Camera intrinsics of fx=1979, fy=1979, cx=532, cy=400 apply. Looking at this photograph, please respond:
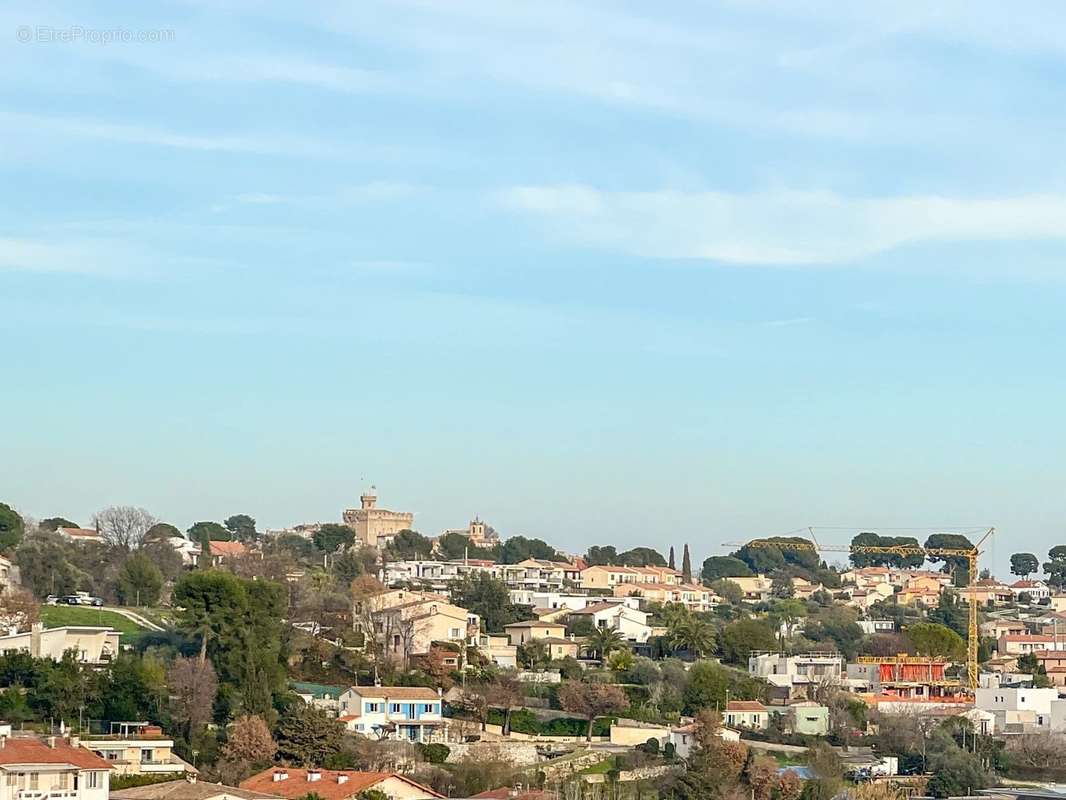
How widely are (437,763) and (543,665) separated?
16.1 metres

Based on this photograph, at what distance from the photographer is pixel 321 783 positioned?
4506 cm

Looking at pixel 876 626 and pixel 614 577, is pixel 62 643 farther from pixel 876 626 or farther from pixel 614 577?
pixel 614 577

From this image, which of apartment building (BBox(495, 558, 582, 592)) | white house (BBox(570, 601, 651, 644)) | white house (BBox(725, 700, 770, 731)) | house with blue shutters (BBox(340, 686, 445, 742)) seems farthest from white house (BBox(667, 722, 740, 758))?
apartment building (BBox(495, 558, 582, 592))

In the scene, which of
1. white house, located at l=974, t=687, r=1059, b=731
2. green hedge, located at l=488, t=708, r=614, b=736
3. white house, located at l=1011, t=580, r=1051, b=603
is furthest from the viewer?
white house, located at l=1011, t=580, r=1051, b=603

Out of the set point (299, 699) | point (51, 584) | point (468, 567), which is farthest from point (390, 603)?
point (468, 567)

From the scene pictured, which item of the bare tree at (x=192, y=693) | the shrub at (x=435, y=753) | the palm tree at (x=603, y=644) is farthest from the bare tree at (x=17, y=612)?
the palm tree at (x=603, y=644)

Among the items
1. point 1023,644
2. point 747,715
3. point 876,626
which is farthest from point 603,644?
point 1023,644

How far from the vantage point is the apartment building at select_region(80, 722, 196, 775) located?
4609 cm

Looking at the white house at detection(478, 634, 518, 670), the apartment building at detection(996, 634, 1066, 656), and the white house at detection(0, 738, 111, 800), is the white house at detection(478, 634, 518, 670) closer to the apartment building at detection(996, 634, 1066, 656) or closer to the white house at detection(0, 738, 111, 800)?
the white house at detection(0, 738, 111, 800)

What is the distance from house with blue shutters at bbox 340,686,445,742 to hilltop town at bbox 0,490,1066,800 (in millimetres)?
65

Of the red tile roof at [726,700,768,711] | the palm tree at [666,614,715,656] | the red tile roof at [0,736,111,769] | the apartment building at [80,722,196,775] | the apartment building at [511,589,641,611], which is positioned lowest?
the apartment building at [80,722,196,775]

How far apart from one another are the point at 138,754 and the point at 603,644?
94.9ft

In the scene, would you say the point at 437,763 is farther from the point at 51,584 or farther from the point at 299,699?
the point at 51,584

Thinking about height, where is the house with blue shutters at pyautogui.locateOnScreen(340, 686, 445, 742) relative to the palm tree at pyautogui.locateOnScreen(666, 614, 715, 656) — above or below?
below
